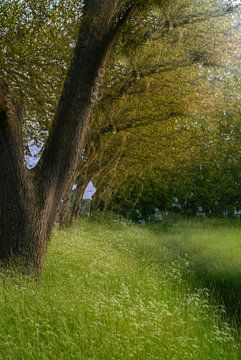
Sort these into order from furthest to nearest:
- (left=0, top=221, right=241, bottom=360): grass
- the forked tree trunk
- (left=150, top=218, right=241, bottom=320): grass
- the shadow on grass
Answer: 1. (left=150, top=218, right=241, bottom=320): grass
2. the shadow on grass
3. the forked tree trunk
4. (left=0, top=221, right=241, bottom=360): grass

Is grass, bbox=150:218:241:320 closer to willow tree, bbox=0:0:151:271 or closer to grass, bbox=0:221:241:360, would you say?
grass, bbox=0:221:241:360

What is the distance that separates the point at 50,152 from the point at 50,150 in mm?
31

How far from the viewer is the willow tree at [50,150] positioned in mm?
8352

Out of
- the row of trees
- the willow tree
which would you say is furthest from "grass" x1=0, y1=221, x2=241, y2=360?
the row of trees

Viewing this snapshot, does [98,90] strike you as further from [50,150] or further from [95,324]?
[95,324]

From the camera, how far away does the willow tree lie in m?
8.35

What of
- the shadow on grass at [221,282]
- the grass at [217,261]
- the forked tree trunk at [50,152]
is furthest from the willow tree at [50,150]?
the grass at [217,261]

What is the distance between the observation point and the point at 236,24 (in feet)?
56.4

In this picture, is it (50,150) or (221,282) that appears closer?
(50,150)

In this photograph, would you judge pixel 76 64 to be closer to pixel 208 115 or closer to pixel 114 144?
pixel 114 144

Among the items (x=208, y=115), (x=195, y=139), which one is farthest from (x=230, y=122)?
(x=208, y=115)

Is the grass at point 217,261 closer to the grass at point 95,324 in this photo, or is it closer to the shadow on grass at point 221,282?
the shadow on grass at point 221,282

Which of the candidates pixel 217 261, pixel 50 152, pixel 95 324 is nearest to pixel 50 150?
pixel 50 152

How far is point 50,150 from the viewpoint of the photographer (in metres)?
8.70
